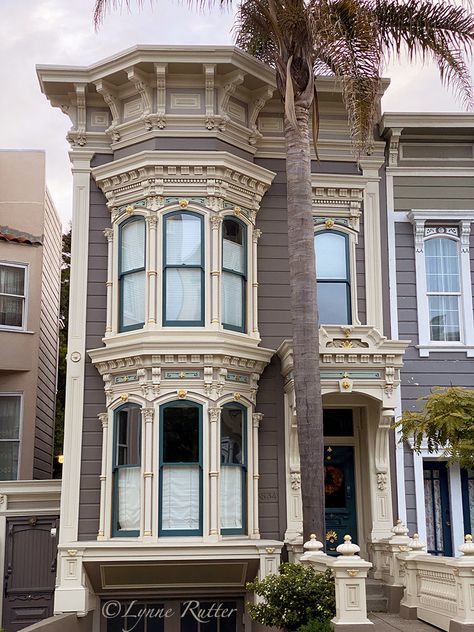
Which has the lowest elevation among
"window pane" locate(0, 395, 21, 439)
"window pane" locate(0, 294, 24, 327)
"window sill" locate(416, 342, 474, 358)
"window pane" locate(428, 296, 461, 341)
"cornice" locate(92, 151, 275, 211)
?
"window pane" locate(0, 395, 21, 439)

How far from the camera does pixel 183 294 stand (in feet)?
52.6

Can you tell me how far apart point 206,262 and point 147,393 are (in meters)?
2.64

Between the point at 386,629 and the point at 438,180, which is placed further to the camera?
the point at 438,180

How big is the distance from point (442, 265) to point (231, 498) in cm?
645

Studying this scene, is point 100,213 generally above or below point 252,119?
below

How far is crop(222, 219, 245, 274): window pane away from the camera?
16484mm

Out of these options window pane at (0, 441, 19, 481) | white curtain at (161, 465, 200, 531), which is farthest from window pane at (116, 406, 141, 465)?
window pane at (0, 441, 19, 481)

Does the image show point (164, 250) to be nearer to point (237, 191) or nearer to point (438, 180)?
point (237, 191)

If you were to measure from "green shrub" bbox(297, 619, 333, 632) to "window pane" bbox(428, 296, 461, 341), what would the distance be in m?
7.76

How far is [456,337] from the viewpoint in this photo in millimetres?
17578

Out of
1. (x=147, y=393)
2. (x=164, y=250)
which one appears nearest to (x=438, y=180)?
(x=164, y=250)

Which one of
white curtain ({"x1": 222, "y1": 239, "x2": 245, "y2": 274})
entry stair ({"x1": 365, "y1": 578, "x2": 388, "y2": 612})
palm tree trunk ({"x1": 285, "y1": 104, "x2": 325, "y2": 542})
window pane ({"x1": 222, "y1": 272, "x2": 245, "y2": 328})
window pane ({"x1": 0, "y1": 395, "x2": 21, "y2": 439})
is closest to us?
palm tree trunk ({"x1": 285, "y1": 104, "x2": 325, "y2": 542})

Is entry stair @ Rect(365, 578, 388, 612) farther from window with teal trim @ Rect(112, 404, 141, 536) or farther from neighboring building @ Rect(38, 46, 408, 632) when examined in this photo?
window with teal trim @ Rect(112, 404, 141, 536)

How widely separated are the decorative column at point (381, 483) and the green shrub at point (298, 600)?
4.19 meters
